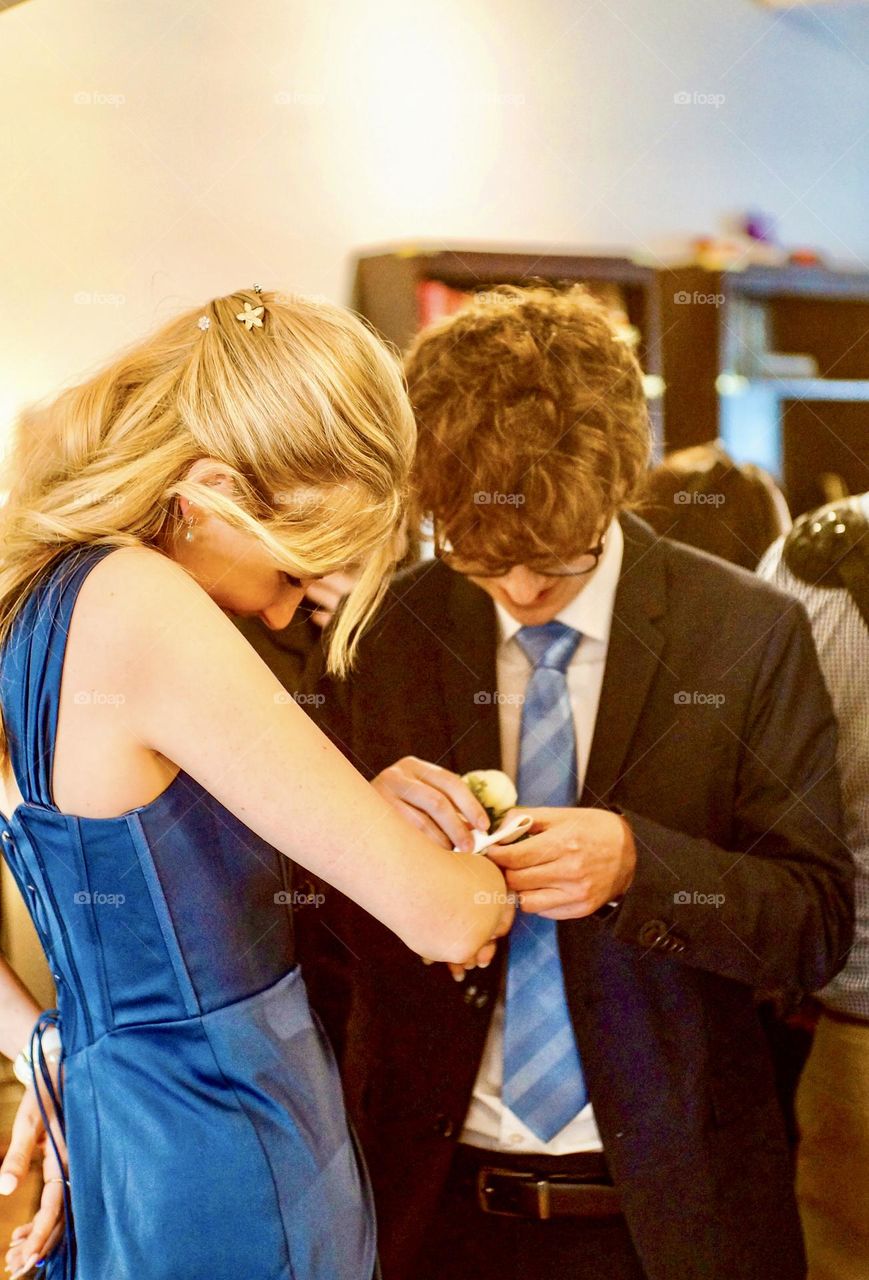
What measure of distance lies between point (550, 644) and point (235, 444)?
2.21ft

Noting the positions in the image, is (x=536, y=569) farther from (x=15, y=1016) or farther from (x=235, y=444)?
(x=15, y=1016)

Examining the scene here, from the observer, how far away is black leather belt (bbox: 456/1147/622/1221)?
1535mm

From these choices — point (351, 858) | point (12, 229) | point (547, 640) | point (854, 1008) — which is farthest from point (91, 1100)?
point (12, 229)

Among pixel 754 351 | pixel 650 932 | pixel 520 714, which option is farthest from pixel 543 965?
pixel 754 351

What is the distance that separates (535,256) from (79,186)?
0.90 metres

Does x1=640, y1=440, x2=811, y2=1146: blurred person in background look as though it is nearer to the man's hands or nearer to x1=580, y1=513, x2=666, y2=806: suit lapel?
x1=580, y1=513, x2=666, y2=806: suit lapel

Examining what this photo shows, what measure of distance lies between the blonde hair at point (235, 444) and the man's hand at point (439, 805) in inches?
14.1

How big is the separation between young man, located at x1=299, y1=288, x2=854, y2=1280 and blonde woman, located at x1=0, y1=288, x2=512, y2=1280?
27cm

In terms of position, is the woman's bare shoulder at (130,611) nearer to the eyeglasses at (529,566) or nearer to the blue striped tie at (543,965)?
the eyeglasses at (529,566)

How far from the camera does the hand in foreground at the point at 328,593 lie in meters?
1.90

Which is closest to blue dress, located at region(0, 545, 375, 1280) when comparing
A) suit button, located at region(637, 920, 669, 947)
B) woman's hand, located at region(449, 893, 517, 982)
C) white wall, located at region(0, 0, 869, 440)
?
woman's hand, located at region(449, 893, 517, 982)

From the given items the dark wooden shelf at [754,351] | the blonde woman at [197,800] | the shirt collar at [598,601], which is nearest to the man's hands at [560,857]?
the blonde woman at [197,800]

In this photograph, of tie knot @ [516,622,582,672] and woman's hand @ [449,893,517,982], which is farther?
tie knot @ [516,622,582,672]

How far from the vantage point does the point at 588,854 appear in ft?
4.69
